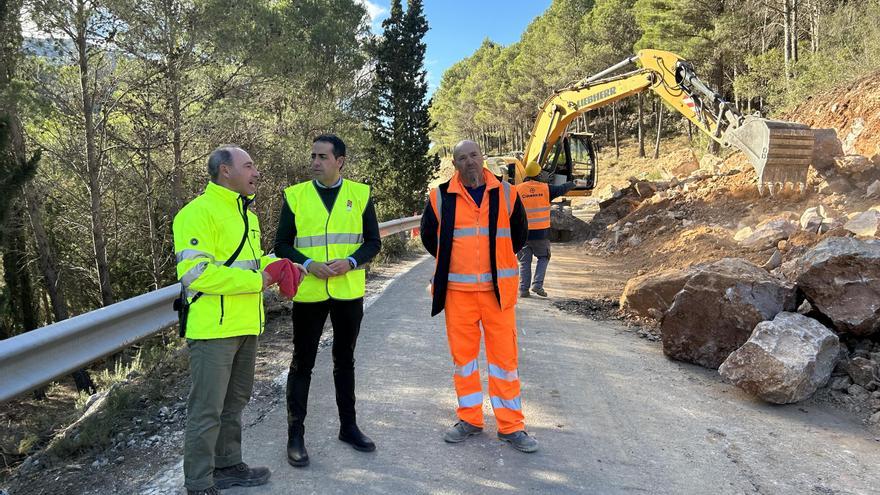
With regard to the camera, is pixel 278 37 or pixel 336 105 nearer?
pixel 278 37

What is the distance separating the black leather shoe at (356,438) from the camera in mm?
3156

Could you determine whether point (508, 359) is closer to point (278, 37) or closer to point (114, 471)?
point (114, 471)

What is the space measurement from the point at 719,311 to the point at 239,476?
3.97 m

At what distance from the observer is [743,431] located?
3492 millimetres

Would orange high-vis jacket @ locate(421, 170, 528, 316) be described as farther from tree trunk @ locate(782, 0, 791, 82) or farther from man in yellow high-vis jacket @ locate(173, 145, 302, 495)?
tree trunk @ locate(782, 0, 791, 82)

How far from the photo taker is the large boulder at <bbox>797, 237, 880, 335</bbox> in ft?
14.0

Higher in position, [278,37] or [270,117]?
[278,37]

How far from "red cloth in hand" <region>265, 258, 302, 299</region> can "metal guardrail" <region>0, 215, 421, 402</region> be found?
1145 millimetres

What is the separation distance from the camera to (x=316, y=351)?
10.3 feet

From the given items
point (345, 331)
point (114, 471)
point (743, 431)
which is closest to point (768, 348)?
point (743, 431)

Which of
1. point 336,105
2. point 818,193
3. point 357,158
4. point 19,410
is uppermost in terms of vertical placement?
point 336,105

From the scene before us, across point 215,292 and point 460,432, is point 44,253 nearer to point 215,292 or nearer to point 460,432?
point 215,292

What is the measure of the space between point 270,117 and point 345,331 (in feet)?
53.1

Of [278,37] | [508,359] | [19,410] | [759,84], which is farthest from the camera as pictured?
[759,84]
